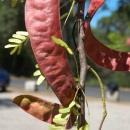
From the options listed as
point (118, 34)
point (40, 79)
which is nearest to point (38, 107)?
point (40, 79)

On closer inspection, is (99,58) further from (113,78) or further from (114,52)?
(113,78)

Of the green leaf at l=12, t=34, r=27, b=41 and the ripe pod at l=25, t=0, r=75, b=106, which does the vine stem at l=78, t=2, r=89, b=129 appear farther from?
the green leaf at l=12, t=34, r=27, b=41

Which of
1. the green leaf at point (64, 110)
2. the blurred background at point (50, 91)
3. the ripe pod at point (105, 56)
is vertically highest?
the ripe pod at point (105, 56)

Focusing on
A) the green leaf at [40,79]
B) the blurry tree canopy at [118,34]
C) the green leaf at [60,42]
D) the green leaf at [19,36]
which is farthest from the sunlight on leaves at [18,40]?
the blurry tree canopy at [118,34]

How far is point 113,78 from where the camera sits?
118ft

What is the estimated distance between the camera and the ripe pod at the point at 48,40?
1.14m

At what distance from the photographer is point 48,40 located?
45.1 inches

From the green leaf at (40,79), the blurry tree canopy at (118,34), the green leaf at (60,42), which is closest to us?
the green leaf at (60,42)

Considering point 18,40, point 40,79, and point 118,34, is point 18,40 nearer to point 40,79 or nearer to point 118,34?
point 40,79

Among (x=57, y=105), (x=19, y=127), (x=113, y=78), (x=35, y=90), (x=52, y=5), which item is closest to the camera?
(x=52, y=5)

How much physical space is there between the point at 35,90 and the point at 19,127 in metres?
13.1

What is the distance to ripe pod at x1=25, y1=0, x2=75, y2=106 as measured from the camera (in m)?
1.14

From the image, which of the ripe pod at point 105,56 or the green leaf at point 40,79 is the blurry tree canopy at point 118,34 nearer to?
the ripe pod at point 105,56

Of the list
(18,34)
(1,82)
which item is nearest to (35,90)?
(1,82)
